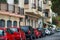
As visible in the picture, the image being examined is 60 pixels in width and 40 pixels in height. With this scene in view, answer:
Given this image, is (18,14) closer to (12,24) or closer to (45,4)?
(12,24)

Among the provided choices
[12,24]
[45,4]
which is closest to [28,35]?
[12,24]

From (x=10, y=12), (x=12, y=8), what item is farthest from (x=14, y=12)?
(x=10, y=12)

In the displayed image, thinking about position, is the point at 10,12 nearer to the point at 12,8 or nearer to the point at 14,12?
the point at 12,8

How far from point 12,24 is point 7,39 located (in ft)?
60.7

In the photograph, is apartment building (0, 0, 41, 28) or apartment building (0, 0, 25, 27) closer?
apartment building (0, 0, 25, 27)

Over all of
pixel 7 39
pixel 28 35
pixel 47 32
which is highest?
pixel 7 39

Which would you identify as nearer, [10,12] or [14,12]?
[10,12]

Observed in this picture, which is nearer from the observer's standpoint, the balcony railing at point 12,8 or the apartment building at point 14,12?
the balcony railing at point 12,8

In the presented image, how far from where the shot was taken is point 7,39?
19.7 metres

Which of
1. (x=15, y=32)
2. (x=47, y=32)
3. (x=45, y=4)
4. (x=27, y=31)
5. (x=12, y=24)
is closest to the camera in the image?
(x=15, y=32)

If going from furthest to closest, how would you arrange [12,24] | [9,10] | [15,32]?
[12,24] < [9,10] < [15,32]

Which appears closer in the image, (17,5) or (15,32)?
(15,32)

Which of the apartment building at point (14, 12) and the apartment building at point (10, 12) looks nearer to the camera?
the apartment building at point (10, 12)

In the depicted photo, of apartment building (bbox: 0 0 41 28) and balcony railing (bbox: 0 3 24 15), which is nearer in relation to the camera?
balcony railing (bbox: 0 3 24 15)
